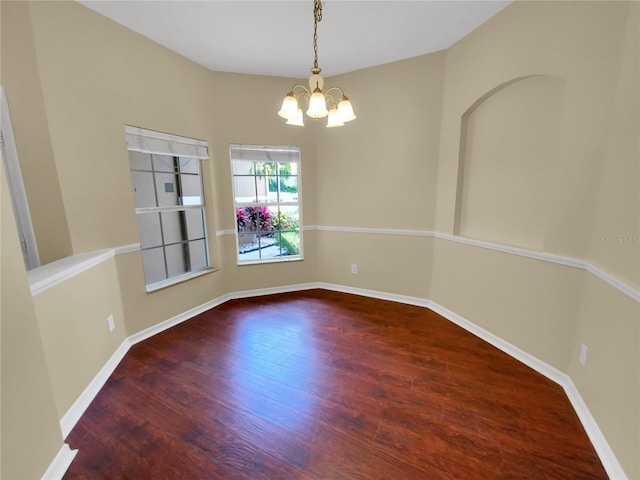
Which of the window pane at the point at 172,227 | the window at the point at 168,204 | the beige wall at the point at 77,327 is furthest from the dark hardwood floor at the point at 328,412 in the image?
the window pane at the point at 172,227

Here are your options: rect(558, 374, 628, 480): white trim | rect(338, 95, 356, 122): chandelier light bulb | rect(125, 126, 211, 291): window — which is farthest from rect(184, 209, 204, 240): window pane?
rect(558, 374, 628, 480): white trim

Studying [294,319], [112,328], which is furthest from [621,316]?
[112,328]

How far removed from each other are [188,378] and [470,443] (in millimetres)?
1907

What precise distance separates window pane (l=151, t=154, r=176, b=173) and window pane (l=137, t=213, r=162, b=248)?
0.48 m

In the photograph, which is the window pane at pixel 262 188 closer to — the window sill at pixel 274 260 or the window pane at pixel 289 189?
the window pane at pixel 289 189

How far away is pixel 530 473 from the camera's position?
1336 mm

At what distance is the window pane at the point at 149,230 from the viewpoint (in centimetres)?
268

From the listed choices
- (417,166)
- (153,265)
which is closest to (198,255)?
(153,265)

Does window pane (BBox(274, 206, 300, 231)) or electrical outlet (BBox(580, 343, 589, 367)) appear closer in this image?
→ electrical outlet (BBox(580, 343, 589, 367))

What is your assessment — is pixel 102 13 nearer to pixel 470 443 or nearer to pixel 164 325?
pixel 164 325

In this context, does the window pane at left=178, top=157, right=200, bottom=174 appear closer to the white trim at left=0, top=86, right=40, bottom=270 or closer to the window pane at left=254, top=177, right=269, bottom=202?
the window pane at left=254, top=177, right=269, bottom=202

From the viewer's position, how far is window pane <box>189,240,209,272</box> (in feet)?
10.4

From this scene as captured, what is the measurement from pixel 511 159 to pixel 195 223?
323 cm

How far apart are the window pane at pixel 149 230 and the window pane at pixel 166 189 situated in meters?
0.16
